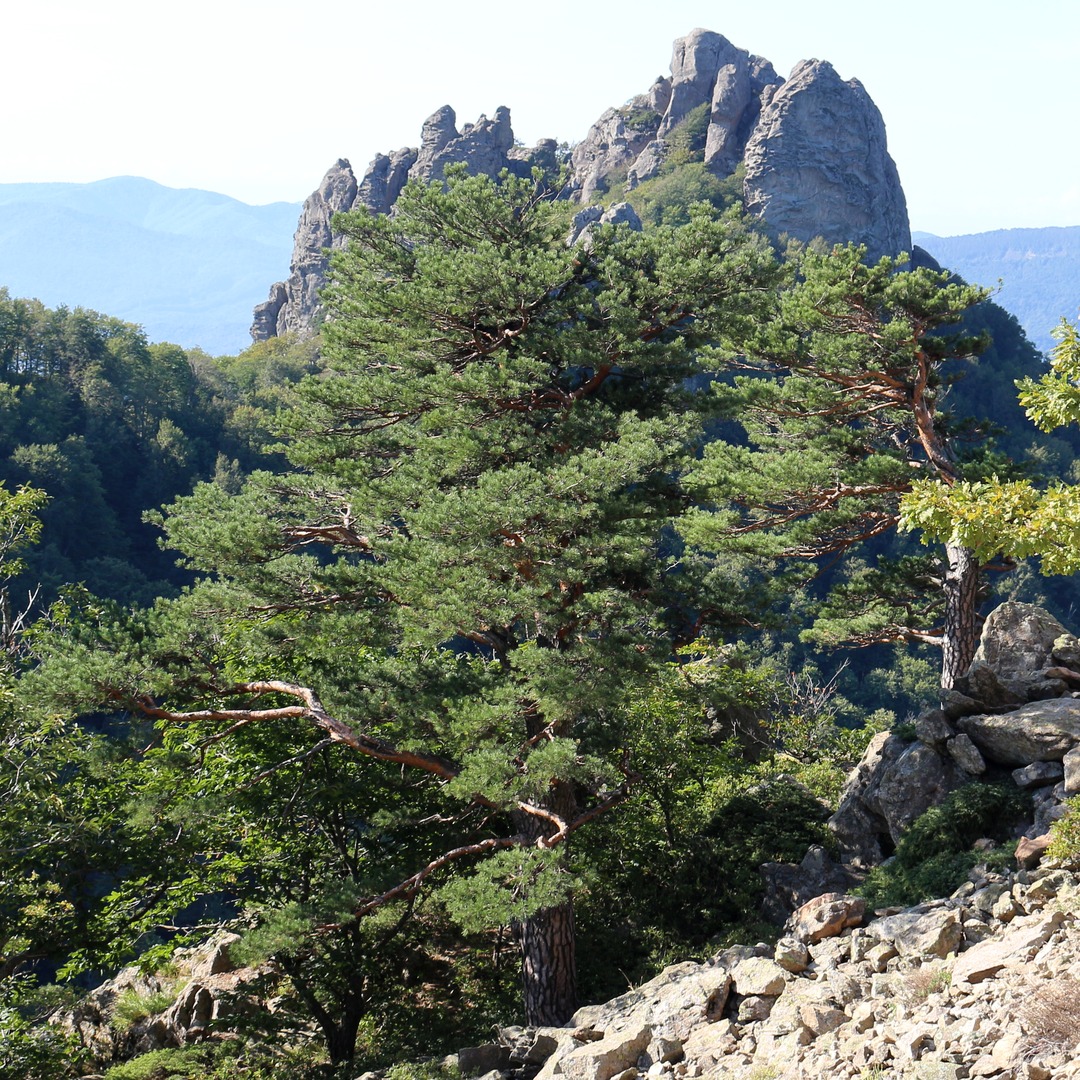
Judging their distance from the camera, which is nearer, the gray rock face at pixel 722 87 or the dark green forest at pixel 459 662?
the dark green forest at pixel 459 662

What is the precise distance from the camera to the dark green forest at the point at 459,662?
8.36 m

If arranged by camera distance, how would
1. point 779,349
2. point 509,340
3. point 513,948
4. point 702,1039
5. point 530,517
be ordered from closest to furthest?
1. point 702,1039
2. point 530,517
3. point 509,340
4. point 513,948
5. point 779,349

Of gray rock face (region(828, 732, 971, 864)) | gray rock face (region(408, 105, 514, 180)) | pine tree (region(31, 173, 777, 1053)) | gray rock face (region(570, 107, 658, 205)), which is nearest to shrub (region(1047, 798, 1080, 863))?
gray rock face (region(828, 732, 971, 864))

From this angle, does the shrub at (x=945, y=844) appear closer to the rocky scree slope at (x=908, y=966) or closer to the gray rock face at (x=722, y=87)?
the rocky scree slope at (x=908, y=966)

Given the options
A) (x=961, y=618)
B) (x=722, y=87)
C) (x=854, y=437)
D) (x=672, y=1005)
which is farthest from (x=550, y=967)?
(x=722, y=87)

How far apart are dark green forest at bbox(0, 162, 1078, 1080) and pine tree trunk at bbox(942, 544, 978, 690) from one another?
0.06 m

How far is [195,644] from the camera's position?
8.81 metres

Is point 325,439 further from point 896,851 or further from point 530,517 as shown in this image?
point 896,851

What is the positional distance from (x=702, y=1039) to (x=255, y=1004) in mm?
5283

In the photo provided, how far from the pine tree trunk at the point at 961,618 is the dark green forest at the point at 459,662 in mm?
60

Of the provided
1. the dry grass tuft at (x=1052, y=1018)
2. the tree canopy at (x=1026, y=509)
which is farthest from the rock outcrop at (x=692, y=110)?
the dry grass tuft at (x=1052, y=1018)

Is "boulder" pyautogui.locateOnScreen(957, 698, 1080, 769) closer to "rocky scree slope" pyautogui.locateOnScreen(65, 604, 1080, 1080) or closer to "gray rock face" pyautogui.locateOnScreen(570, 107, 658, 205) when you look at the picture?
"rocky scree slope" pyautogui.locateOnScreen(65, 604, 1080, 1080)

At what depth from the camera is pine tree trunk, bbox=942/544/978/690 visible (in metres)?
12.0

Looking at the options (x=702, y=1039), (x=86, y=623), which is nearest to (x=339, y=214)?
(x=86, y=623)
